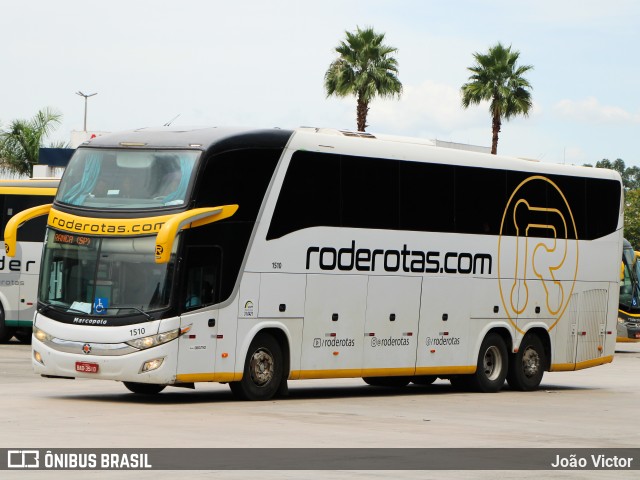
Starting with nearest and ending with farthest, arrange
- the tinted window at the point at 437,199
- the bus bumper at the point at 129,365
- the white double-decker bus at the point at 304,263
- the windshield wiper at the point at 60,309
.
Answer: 1. the bus bumper at the point at 129,365
2. the white double-decker bus at the point at 304,263
3. the windshield wiper at the point at 60,309
4. the tinted window at the point at 437,199

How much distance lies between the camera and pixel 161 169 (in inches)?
787

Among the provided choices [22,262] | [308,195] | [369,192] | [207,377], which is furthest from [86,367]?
[22,262]

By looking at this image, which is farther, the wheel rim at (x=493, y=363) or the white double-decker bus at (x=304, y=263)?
the wheel rim at (x=493, y=363)

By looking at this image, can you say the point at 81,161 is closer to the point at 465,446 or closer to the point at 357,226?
the point at 357,226

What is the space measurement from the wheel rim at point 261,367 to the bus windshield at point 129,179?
8.69ft

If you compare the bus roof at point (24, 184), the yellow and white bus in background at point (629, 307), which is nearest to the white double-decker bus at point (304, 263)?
the bus roof at point (24, 184)

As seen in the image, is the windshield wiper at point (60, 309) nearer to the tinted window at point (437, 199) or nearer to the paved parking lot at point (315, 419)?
the paved parking lot at point (315, 419)

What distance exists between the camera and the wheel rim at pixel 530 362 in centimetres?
2581

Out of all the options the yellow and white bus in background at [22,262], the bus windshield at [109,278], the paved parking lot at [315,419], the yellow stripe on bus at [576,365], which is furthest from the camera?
the yellow and white bus in background at [22,262]

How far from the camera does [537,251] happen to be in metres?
25.8

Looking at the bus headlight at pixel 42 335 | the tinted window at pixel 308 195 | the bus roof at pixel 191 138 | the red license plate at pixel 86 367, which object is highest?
the bus roof at pixel 191 138

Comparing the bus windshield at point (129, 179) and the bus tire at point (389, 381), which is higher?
the bus windshield at point (129, 179)

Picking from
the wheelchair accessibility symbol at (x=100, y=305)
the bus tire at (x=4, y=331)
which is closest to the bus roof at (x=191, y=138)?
the wheelchair accessibility symbol at (x=100, y=305)

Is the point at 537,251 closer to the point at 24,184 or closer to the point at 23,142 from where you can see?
the point at 24,184
